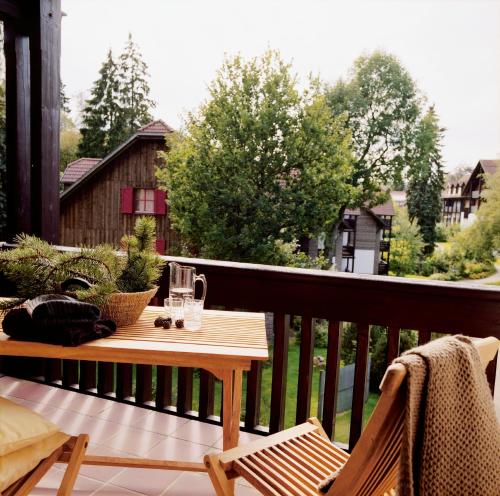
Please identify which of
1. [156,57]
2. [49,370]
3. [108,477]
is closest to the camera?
[108,477]

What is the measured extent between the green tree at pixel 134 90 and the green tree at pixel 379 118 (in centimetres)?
819

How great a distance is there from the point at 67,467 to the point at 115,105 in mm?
22681

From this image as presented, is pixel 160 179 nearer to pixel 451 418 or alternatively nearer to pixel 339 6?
pixel 339 6

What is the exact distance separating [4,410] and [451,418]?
1.24m

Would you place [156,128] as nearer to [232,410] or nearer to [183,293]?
[183,293]

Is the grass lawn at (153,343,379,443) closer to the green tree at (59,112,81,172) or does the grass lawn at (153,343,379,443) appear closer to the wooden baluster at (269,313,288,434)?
the wooden baluster at (269,313,288,434)

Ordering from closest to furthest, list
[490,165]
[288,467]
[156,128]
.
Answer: [288,467], [156,128], [490,165]

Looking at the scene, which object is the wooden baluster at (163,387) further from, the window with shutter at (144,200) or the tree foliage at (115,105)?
the tree foliage at (115,105)

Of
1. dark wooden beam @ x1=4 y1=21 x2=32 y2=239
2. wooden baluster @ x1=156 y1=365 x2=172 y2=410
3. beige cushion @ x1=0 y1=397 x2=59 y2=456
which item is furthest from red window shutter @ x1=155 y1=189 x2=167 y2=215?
beige cushion @ x1=0 y1=397 x2=59 y2=456

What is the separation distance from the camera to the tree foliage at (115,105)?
22.1 metres

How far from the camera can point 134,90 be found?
23438 mm

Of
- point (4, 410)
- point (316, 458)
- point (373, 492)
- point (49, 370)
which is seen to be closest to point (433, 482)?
point (373, 492)

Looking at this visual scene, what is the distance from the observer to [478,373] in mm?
1156

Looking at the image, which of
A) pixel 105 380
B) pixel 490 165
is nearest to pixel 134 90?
pixel 490 165
